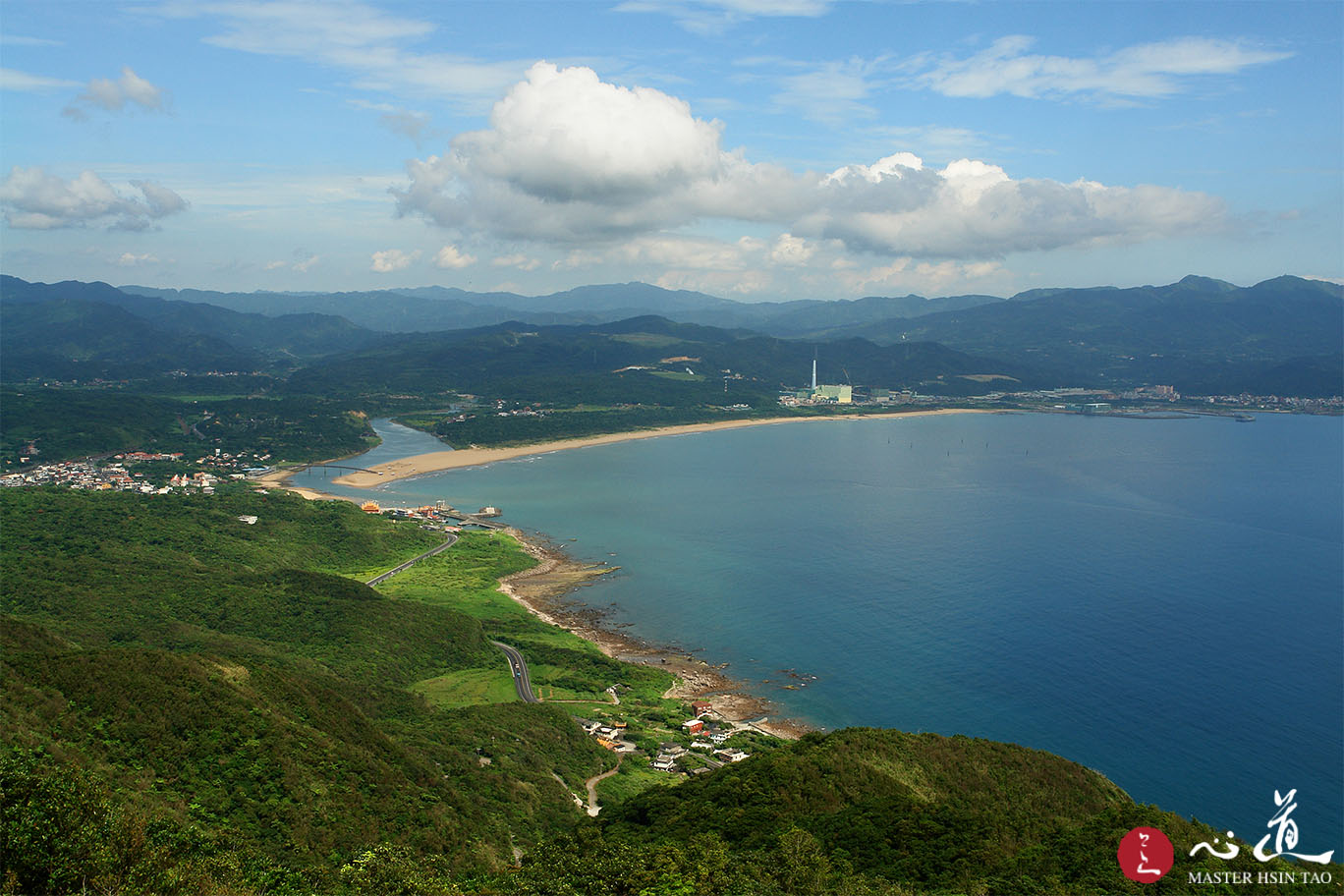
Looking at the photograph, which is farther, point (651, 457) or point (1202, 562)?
point (651, 457)

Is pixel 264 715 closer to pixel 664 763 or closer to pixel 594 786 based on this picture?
pixel 594 786

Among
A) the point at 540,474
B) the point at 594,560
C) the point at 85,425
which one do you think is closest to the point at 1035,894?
the point at 594,560

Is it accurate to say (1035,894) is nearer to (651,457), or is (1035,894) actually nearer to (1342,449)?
(651,457)

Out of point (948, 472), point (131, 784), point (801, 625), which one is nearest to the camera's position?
point (131, 784)

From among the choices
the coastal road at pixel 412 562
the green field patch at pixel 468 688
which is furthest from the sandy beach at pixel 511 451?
the green field patch at pixel 468 688

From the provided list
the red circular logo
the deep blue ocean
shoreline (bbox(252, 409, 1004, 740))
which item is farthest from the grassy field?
the red circular logo

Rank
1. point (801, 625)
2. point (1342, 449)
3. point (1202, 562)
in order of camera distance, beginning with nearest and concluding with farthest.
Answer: point (801, 625)
point (1202, 562)
point (1342, 449)

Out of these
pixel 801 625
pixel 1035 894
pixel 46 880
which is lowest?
pixel 801 625

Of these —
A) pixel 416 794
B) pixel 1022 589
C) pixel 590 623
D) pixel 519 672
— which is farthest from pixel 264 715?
pixel 1022 589
